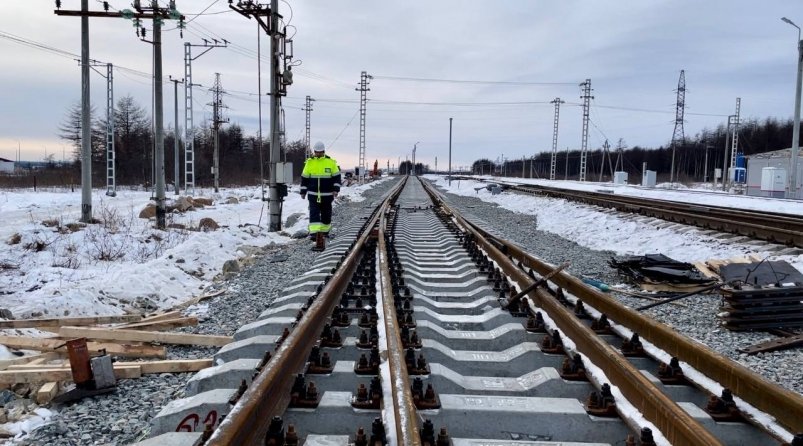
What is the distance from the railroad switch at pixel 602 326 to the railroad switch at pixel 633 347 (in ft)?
1.50

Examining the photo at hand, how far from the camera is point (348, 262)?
710 cm

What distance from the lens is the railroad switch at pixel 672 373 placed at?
374 centimetres

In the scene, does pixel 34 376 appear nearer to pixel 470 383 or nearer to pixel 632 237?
pixel 470 383

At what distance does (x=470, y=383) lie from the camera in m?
3.78

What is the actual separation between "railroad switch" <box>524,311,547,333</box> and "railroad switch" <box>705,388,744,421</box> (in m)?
1.67

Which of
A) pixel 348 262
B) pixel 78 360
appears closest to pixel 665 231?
pixel 348 262

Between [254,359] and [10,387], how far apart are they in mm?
1686

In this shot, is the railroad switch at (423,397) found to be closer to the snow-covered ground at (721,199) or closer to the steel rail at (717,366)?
the steel rail at (717,366)

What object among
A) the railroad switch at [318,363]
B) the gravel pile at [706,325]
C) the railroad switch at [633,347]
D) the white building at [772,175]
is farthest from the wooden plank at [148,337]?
the white building at [772,175]

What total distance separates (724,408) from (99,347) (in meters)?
4.59

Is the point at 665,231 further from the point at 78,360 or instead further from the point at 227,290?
the point at 78,360

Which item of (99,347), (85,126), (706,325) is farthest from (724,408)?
(85,126)

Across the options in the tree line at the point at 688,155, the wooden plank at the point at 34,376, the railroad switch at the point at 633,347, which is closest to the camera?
the wooden plank at the point at 34,376

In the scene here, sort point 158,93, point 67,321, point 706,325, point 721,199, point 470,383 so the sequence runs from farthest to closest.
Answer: point 721,199 → point 158,93 → point 706,325 → point 67,321 → point 470,383
